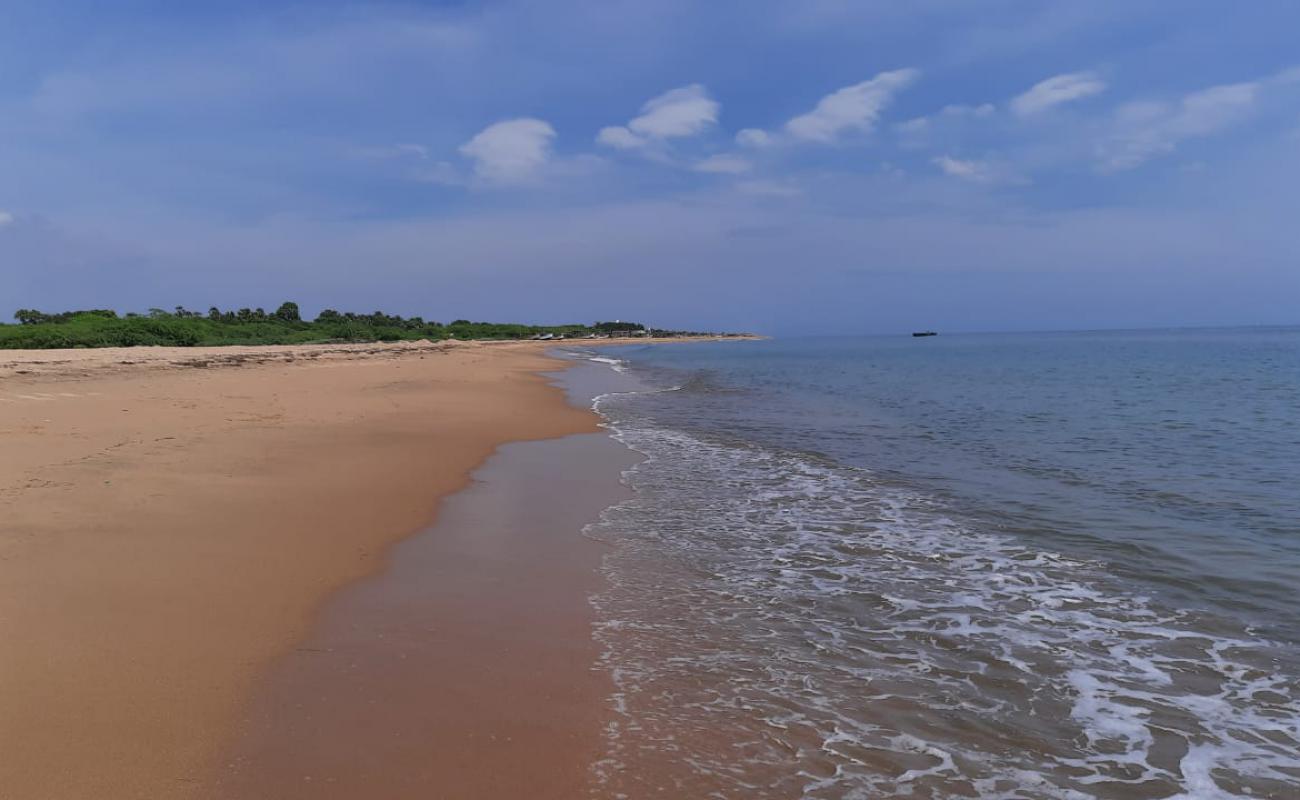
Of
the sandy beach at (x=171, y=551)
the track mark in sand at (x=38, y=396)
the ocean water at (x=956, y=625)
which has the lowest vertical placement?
the ocean water at (x=956, y=625)

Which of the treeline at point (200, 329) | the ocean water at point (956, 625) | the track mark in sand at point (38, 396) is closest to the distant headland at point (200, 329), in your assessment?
the treeline at point (200, 329)

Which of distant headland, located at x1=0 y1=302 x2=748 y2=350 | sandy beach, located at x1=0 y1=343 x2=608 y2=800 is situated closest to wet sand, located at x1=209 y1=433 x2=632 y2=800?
sandy beach, located at x1=0 y1=343 x2=608 y2=800

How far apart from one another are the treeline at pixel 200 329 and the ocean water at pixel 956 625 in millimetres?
40675

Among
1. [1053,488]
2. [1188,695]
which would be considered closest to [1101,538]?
[1053,488]

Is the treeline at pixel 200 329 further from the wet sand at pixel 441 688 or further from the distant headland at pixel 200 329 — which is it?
the wet sand at pixel 441 688

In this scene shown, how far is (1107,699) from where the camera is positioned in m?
3.81

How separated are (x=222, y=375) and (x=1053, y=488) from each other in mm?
22660

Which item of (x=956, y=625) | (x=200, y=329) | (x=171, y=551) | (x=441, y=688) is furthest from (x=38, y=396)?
(x=200, y=329)

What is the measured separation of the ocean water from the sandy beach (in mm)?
1077

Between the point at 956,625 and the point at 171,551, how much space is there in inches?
233

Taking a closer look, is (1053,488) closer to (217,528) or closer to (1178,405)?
(217,528)

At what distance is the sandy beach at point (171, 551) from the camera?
3064 millimetres

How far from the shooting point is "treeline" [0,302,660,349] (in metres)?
37.4

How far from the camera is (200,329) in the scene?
47469 millimetres
